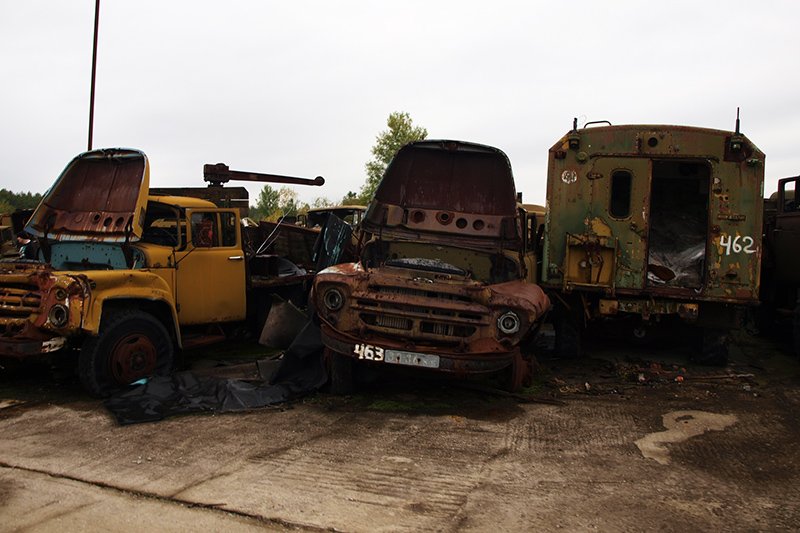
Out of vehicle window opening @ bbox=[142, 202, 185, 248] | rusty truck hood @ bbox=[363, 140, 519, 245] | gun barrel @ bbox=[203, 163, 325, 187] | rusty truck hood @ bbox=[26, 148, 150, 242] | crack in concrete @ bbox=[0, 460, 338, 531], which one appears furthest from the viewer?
gun barrel @ bbox=[203, 163, 325, 187]

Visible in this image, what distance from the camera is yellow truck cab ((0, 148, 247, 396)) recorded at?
627 cm

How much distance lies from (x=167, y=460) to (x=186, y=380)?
2.18 meters

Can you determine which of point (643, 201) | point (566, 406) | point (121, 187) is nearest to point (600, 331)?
point (643, 201)

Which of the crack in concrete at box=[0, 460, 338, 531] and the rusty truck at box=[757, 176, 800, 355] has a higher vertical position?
the rusty truck at box=[757, 176, 800, 355]

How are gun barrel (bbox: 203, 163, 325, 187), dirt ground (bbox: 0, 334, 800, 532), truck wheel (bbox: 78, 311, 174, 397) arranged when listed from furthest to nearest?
gun barrel (bbox: 203, 163, 325, 187), truck wheel (bbox: 78, 311, 174, 397), dirt ground (bbox: 0, 334, 800, 532)

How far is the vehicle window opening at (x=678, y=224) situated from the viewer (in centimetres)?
941

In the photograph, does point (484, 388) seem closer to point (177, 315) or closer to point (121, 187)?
point (177, 315)

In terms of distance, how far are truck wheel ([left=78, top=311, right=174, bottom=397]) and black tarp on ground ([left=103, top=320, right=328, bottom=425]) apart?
0.16m

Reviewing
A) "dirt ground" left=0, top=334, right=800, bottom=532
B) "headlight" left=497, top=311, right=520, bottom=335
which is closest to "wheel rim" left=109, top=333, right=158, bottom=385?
"dirt ground" left=0, top=334, right=800, bottom=532

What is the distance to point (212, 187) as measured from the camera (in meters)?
10.5

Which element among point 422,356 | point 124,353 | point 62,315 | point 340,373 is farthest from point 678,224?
point 62,315

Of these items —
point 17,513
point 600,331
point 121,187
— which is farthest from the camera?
point 600,331

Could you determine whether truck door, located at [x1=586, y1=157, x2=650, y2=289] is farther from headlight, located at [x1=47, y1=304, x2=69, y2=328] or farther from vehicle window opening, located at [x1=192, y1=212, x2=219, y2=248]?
headlight, located at [x1=47, y1=304, x2=69, y2=328]

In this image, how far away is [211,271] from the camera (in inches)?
324
